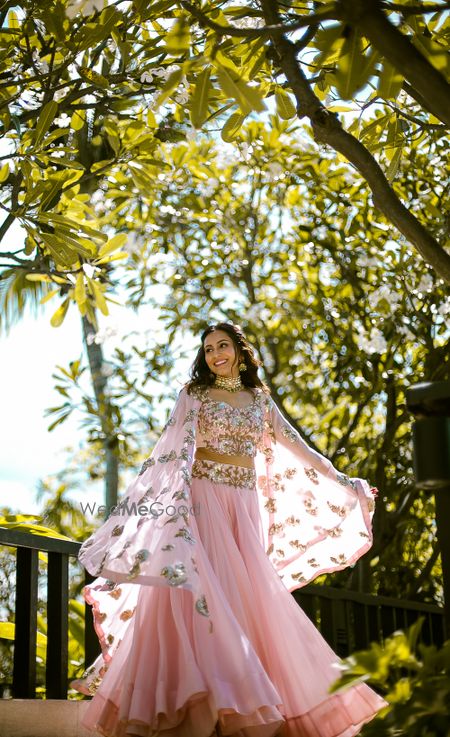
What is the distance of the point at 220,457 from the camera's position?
381cm

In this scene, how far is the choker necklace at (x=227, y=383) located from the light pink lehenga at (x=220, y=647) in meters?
0.15

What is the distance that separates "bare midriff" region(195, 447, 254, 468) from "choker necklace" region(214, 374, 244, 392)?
0.31 m

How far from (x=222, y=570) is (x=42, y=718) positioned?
2.59ft

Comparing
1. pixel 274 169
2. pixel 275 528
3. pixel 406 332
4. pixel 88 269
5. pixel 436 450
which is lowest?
pixel 275 528

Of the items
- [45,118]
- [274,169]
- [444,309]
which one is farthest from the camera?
[274,169]

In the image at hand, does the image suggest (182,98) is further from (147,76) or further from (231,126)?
(231,126)

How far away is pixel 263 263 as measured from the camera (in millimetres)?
6805

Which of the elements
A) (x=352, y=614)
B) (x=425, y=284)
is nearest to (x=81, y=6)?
(x=425, y=284)

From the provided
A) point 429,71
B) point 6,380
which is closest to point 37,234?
point 429,71

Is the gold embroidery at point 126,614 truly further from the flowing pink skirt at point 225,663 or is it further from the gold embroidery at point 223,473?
the gold embroidery at point 223,473

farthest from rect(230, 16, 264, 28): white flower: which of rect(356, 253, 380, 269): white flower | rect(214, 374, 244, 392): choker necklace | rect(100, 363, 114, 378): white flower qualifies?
rect(100, 363, 114, 378): white flower

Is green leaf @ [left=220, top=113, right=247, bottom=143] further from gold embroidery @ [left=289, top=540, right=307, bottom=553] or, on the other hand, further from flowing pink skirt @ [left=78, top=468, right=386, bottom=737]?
gold embroidery @ [left=289, top=540, right=307, bottom=553]

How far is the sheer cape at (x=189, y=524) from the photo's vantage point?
3.12 metres

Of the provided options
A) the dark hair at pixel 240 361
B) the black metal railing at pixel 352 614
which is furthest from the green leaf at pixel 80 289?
the black metal railing at pixel 352 614
